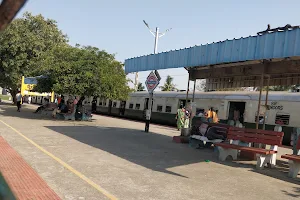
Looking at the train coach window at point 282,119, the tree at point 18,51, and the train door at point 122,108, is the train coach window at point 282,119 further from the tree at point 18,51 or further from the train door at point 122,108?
the tree at point 18,51

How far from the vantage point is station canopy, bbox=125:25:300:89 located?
766 centimetres

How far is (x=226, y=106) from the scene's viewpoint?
19.4 meters

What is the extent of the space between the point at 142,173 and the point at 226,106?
44.3 ft

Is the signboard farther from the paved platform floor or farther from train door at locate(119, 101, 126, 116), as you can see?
train door at locate(119, 101, 126, 116)

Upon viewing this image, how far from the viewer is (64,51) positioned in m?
19.0

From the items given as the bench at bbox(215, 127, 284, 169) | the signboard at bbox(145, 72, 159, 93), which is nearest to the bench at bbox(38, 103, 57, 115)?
the signboard at bbox(145, 72, 159, 93)

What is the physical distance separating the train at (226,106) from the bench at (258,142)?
185cm

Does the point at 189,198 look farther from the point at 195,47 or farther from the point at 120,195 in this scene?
the point at 195,47

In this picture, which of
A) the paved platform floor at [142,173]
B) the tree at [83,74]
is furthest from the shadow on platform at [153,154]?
the tree at [83,74]

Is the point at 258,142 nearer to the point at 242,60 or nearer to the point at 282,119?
the point at 242,60

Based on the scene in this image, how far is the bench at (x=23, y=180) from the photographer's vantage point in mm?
4809

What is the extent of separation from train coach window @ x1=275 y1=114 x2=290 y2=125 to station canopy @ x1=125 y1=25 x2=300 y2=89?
4.23 meters

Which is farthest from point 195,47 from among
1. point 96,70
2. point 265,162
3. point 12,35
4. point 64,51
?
point 12,35

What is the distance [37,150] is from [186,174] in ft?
13.7
